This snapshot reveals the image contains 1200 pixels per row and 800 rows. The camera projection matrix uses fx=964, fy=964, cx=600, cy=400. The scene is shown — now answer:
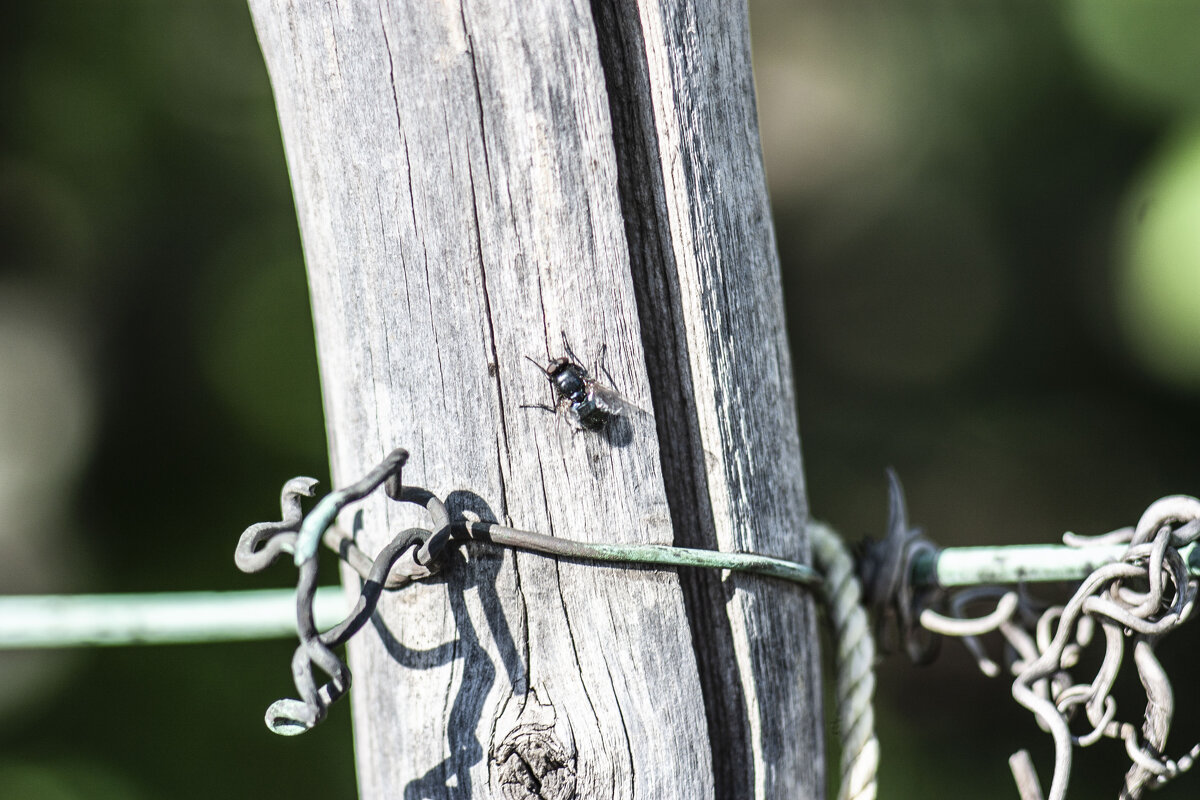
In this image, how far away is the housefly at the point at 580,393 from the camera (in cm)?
60


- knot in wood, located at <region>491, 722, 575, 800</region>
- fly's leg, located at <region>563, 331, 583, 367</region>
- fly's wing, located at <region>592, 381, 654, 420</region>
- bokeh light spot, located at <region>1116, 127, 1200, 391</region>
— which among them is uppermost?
bokeh light spot, located at <region>1116, 127, 1200, 391</region>

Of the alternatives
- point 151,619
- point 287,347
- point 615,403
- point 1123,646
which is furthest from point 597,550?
point 287,347

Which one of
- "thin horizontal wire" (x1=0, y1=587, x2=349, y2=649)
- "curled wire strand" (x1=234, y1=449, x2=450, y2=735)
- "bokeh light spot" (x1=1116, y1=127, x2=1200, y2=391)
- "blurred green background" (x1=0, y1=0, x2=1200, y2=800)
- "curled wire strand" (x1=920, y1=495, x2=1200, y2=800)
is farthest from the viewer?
"blurred green background" (x1=0, y1=0, x2=1200, y2=800)

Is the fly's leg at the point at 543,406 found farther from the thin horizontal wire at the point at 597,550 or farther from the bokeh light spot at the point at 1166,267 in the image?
the bokeh light spot at the point at 1166,267

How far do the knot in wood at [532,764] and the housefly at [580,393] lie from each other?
205mm

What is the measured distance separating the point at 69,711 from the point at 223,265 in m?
1.07

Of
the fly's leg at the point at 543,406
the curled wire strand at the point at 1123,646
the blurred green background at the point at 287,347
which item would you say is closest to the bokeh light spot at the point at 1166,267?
the blurred green background at the point at 287,347

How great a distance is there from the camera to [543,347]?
2.03ft

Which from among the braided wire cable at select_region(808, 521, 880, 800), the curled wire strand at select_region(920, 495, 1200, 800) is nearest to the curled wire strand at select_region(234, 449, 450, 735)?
the braided wire cable at select_region(808, 521, 880, 800)

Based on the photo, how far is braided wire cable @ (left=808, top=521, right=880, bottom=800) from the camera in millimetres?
754

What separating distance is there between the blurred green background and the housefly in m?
1.78

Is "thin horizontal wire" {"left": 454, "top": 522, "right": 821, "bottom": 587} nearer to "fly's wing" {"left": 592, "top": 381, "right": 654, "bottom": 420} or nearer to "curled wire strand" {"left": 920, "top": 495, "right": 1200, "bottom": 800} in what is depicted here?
"fly's wing" {"left": 592, "top": 381, "right": 654, "bottom": 420}

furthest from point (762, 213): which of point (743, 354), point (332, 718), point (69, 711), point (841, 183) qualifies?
point (841, 183)

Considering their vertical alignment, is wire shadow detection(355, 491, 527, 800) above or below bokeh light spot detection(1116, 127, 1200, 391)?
below
